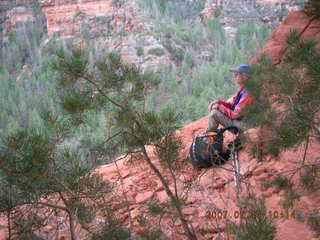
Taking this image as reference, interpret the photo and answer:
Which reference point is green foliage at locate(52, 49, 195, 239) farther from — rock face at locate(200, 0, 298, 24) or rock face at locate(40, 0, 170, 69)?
rock face at locate(200, 0, 298, 24)

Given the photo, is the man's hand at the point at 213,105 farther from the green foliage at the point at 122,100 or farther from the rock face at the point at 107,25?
the rock face at the point at 107,25

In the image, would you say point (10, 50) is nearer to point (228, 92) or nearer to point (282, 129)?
point (228, 92)

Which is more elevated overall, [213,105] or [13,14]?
[213,105]

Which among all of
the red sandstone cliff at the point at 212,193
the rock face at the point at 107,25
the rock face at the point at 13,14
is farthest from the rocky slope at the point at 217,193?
the rock face at the point at 13,14

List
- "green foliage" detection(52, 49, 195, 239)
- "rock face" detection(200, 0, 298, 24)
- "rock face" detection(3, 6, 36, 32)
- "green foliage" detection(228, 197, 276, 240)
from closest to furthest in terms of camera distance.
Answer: "green foliage" detection(228, 197, 276, 240) → "green foliage" detection(52, 49, 195, 239) → "rock face" detection(200, 0, 298, 24) → "rock face" detection(3, 6, 36, 32)

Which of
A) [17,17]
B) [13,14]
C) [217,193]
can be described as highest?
[217,193]

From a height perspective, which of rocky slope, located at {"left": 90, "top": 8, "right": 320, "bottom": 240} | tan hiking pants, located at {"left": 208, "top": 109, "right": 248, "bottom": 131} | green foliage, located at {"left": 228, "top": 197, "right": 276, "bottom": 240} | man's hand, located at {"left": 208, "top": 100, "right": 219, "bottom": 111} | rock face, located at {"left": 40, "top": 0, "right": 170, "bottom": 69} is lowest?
rock face, located at {"left": 40, "top": 0, "right": 170, "bottom": 69}

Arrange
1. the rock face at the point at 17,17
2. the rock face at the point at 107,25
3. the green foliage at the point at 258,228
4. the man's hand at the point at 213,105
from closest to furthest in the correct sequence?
the green foliage at the point at 258,228
the man's hand at the point at 213,105
the rock face at the point at 107,25
the rock face at the point at 17,17
